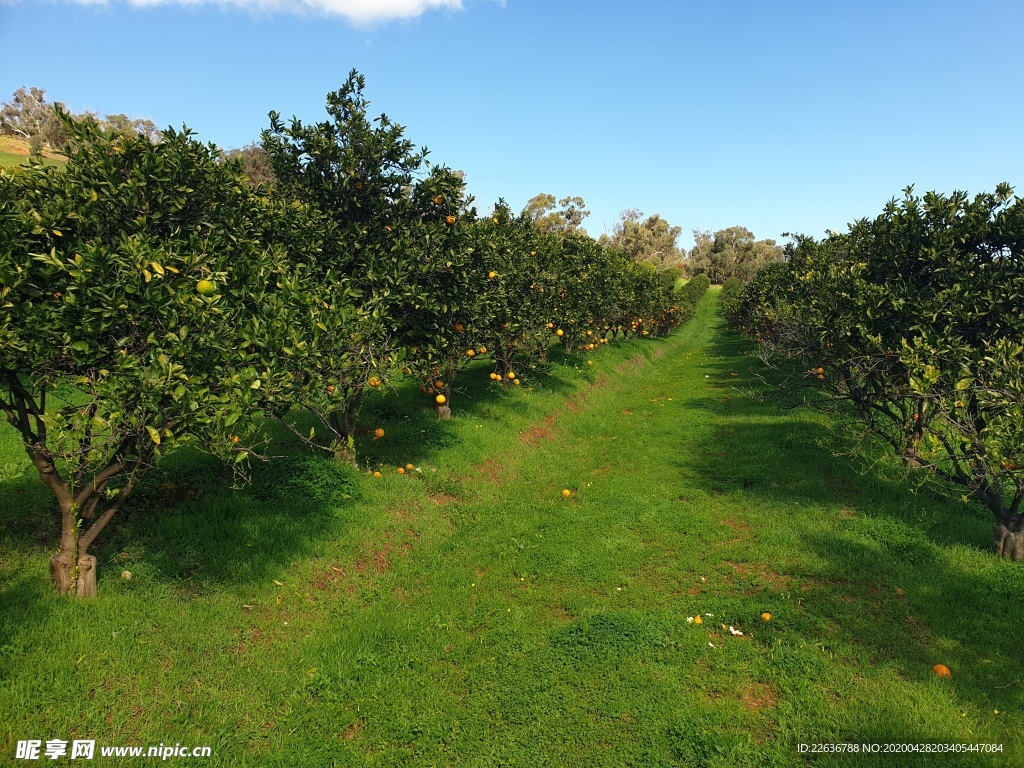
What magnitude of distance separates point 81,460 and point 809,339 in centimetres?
1473

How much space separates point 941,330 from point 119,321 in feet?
45.7

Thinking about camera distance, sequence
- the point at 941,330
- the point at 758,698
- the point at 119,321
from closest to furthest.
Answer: the point at 119,321
the point at 758,698
the point at 941,330

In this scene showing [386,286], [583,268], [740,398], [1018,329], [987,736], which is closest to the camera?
[987,736]

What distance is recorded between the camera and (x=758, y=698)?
262 inches

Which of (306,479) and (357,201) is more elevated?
(357,201)

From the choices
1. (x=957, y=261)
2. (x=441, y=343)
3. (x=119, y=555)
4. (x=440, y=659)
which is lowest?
(x=440, y=659)

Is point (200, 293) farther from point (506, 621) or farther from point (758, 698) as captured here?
point (758, 698)

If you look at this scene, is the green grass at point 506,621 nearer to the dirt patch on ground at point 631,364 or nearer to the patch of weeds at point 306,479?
the patch of weeds at point 306,479

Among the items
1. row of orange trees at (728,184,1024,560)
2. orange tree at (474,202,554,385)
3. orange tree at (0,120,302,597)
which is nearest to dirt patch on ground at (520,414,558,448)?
orange tree at (474,202,554,385)

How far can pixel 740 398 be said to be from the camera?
77.2 ft

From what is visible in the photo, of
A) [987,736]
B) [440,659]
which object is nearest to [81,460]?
[440,659]

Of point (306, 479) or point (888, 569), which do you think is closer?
point (888, 569)

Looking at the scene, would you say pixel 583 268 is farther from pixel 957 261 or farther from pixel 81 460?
pixel 81 460

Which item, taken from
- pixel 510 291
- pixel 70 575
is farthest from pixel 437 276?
pixel 70 575
